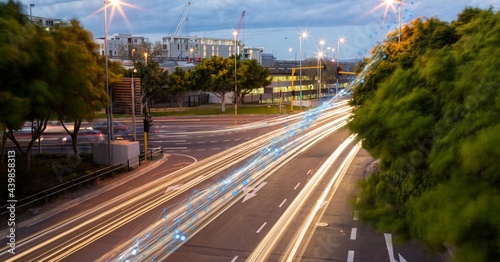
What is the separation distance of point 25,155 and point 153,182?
5961 millimetres

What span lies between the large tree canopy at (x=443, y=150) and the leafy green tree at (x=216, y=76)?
4906cm

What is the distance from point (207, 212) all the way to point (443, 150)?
12.1m

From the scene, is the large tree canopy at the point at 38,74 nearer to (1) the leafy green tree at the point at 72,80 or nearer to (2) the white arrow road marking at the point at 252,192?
(1) the leafy green tree at the point at 72,80

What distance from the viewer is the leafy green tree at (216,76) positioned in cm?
5916

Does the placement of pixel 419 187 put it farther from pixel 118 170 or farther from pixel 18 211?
pixel 118 170

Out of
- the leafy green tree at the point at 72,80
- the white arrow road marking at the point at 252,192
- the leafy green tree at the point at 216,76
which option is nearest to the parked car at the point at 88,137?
the leafy green tree at the point at 72,80

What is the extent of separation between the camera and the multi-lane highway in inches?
545

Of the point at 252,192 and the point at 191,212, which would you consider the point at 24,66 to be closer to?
the point at 191,212

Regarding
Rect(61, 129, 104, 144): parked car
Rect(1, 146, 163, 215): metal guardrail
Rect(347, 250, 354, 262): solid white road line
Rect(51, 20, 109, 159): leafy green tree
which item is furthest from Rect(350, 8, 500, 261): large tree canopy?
Rect(61, 129, 104, 144): parked car

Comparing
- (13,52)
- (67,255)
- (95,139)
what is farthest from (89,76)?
(95,139)

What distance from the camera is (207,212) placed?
1772 cm

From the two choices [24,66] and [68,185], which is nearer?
[24,66]

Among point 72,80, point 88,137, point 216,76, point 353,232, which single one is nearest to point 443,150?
point 353,232

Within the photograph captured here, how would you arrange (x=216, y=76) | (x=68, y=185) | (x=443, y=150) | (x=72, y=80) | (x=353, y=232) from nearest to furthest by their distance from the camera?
1. (x=443, y=150)
2. (x=353, y=232)
3. (x=72, y=80)
4. (x=68, y=185)
5. (x=216, y=76)
